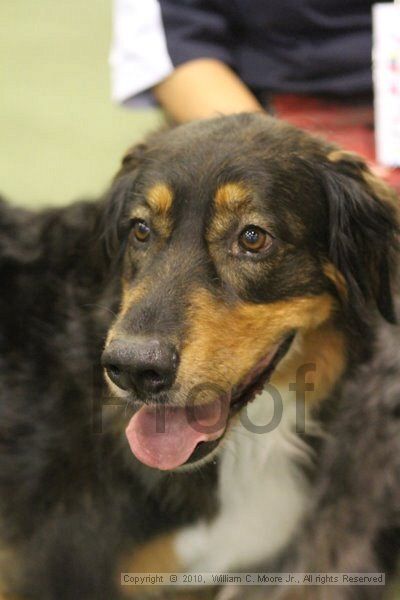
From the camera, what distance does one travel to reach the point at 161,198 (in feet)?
4.74

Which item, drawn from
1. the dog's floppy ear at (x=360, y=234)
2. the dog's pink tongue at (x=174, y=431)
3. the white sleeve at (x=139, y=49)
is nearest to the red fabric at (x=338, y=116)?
the white sleeve at (x=139, y=49)

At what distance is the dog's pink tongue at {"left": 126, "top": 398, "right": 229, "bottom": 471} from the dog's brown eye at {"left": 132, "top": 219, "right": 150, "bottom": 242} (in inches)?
12.1

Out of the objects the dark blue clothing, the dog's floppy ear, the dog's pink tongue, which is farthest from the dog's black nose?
the dark blue clothing

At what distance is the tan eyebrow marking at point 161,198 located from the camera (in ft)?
4.72

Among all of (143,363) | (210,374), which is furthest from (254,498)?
(143,363)

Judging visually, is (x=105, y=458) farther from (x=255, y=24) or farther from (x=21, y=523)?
(x=255, y=24)

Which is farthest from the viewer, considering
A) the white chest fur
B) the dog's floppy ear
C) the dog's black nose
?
the white chest fur

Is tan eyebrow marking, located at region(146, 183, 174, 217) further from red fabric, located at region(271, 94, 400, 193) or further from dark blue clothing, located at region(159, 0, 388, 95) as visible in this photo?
dark blue clothing, located at region(159, 0, 388, 95)

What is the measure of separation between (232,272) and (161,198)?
0.18m

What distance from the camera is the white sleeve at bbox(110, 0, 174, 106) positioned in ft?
7.34

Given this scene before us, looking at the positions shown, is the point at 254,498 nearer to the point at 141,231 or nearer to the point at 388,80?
the point at 141,231

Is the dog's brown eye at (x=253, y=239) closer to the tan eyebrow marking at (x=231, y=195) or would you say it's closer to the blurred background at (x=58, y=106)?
the tan eyebrow marking at (x=231, y=195)

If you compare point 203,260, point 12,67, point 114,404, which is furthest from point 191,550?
point 12,67

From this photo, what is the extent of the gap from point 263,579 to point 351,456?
33cm
